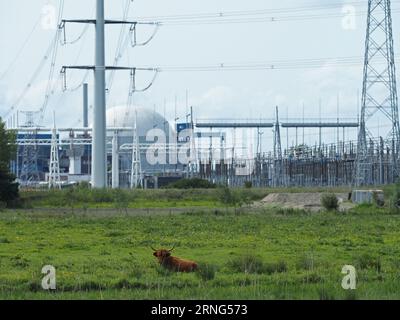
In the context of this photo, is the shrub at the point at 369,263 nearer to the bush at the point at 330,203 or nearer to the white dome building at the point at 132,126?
the bush at the point at 330,203

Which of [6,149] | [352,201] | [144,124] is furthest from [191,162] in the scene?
[352,201]

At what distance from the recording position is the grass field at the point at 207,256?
44.9 ft

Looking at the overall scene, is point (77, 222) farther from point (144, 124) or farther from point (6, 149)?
point (144, 124)

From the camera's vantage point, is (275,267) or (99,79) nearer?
(275,267)

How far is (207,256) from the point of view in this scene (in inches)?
856

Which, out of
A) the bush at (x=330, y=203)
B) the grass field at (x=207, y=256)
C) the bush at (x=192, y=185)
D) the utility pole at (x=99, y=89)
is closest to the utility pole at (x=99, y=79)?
the utility pole at (x=99, y=89)

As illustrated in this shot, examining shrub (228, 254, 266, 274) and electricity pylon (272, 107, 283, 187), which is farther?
electricity pylon (272, 107, 283, 187)

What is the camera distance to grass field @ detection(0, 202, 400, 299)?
1369cm

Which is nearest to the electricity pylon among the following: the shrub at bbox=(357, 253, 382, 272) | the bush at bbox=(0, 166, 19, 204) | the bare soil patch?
the bare soil patch

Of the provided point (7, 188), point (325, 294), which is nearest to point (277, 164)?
point (7, 188)

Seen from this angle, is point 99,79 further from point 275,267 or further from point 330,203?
point 275,267

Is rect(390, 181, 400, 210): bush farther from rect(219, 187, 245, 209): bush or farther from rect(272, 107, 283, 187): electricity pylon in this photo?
rect(272, 107, 283, 187): electricity pylon

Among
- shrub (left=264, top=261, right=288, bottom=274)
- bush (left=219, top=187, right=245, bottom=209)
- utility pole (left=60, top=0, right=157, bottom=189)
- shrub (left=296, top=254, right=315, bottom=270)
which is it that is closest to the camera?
shrub (left=264, top=261, right=288, bottom=274)

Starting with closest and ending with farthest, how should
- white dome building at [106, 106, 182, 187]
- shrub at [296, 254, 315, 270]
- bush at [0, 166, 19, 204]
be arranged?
1. shrub at [296, 254, 315, 270]
2. bush at [0, 166, 19, 204]
3. white dome building at [106, 106, 182, 187]
